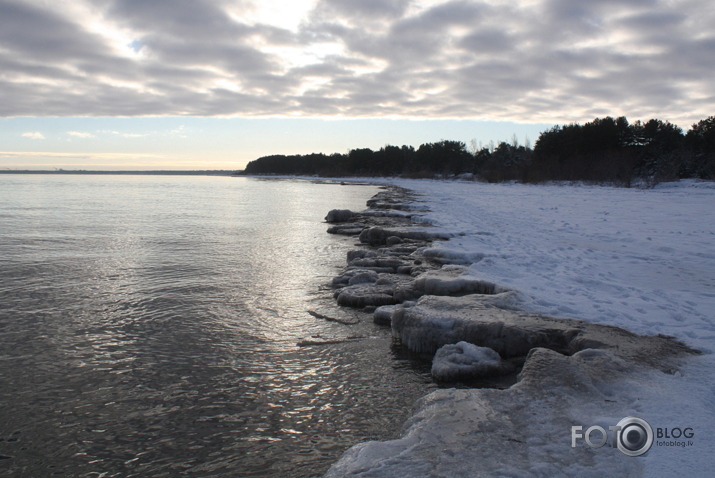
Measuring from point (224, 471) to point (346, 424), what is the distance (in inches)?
41.6

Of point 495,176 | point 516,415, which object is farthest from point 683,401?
point 495,176

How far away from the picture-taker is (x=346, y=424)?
3803 mm

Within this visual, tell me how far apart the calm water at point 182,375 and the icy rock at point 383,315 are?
160 millimetres

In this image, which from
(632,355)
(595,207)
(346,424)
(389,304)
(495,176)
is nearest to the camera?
(346,424)

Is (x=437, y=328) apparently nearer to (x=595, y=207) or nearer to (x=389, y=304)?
(x=389, y=304)

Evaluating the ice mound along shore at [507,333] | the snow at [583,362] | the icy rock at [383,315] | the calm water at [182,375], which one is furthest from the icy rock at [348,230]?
the ice mound along shore at [507,333]

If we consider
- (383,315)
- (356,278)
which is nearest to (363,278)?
(356,278)

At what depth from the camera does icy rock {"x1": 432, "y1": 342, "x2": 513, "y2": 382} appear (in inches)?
180

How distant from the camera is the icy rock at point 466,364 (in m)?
4.58

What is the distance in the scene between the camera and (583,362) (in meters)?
4.14

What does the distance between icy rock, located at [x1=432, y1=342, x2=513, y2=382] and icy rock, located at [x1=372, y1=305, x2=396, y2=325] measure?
1449 mm

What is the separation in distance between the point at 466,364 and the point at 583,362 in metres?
1.09

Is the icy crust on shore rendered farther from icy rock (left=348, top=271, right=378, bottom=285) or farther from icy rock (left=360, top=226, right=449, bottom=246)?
icy rock (left=360, top=226, right=449, bottom=246)

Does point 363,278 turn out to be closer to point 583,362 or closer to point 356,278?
point 356,278
